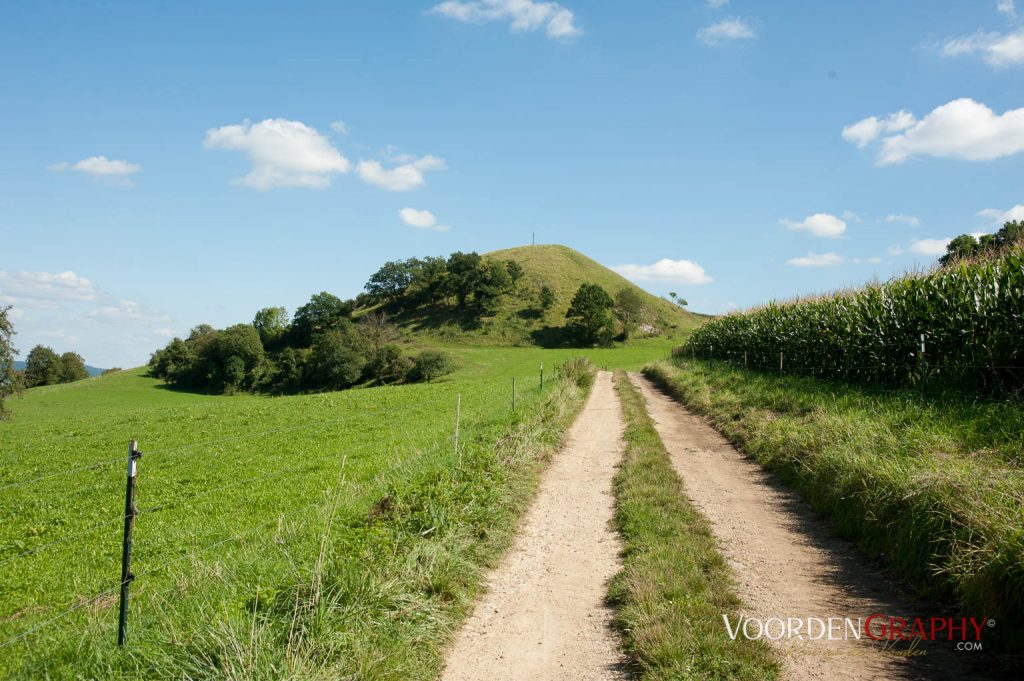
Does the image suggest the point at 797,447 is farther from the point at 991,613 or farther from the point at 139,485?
the point at 139,485

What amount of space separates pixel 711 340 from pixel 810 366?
17.0 meters

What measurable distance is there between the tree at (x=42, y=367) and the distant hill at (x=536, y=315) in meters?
51.3

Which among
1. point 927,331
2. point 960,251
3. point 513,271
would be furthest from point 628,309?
point 927,331

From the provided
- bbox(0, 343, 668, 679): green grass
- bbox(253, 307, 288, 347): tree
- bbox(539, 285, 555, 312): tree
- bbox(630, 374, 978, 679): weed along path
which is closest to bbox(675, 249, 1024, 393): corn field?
bbox(630, 374, 978, 679): weed along path

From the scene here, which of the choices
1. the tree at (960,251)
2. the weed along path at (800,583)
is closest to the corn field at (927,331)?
the tree at (960,251)

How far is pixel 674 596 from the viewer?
4.96 meters

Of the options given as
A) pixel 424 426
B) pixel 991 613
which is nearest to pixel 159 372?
pixel 424 426

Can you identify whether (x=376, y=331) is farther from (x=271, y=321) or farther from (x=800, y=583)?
(x=800, y=583)

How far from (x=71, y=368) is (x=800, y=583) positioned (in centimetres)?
10728

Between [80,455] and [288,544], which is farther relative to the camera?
[80,455]

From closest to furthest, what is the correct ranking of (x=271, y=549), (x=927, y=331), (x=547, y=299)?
(x=271, y=549) → (x=927, y=331) → (x=547, y=299)

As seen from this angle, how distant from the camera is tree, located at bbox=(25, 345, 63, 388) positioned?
259ft

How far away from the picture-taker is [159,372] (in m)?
74.7

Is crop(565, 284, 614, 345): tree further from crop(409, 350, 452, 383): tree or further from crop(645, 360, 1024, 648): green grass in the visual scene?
crop(645, 360, 1024, 648): green grass
